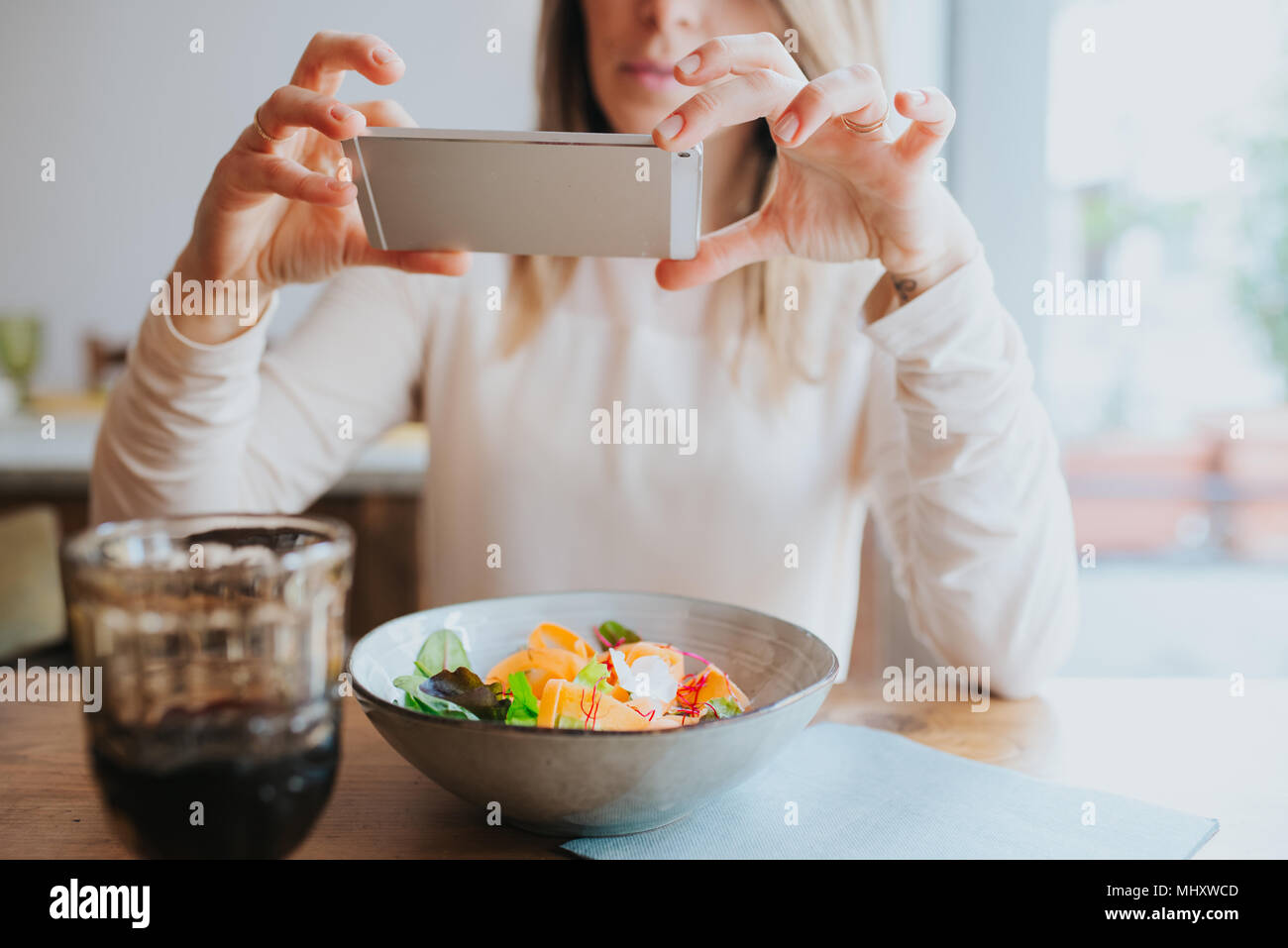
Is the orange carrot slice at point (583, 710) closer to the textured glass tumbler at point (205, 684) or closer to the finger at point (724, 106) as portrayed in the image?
the textured glass tumbler at point (205, 684)

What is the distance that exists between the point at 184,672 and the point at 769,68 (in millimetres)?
566

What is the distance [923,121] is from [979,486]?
0.40 meters

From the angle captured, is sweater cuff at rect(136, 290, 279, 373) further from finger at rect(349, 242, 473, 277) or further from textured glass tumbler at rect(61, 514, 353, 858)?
textured glass tumbler at rect(61, 514, 353, 858)

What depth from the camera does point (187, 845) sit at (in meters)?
0.39

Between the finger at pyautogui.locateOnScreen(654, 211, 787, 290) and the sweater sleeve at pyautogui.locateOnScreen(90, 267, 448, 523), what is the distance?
0.38 meters

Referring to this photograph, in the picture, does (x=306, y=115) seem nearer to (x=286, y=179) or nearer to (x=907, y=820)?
(x=286, y=179)

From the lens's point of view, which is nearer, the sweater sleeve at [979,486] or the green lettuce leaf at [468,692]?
the green lettuce leaf at [468,692]

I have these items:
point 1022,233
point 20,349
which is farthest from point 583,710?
point 20,349

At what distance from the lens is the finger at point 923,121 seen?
0.69 metres

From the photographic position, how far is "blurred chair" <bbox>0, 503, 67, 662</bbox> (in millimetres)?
1653

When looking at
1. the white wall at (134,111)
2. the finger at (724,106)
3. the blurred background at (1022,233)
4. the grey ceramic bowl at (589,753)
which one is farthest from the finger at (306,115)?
the white wall at (134,111)

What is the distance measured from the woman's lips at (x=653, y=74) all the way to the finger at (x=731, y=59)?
444 mm

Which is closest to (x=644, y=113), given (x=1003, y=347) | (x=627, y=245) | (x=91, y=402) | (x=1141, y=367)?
(x=627, y=245)

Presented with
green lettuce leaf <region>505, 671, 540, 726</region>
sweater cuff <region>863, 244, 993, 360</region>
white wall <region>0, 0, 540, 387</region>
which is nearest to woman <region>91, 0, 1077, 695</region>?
sweater cuff <region>863, 244, 993, 360</region>
